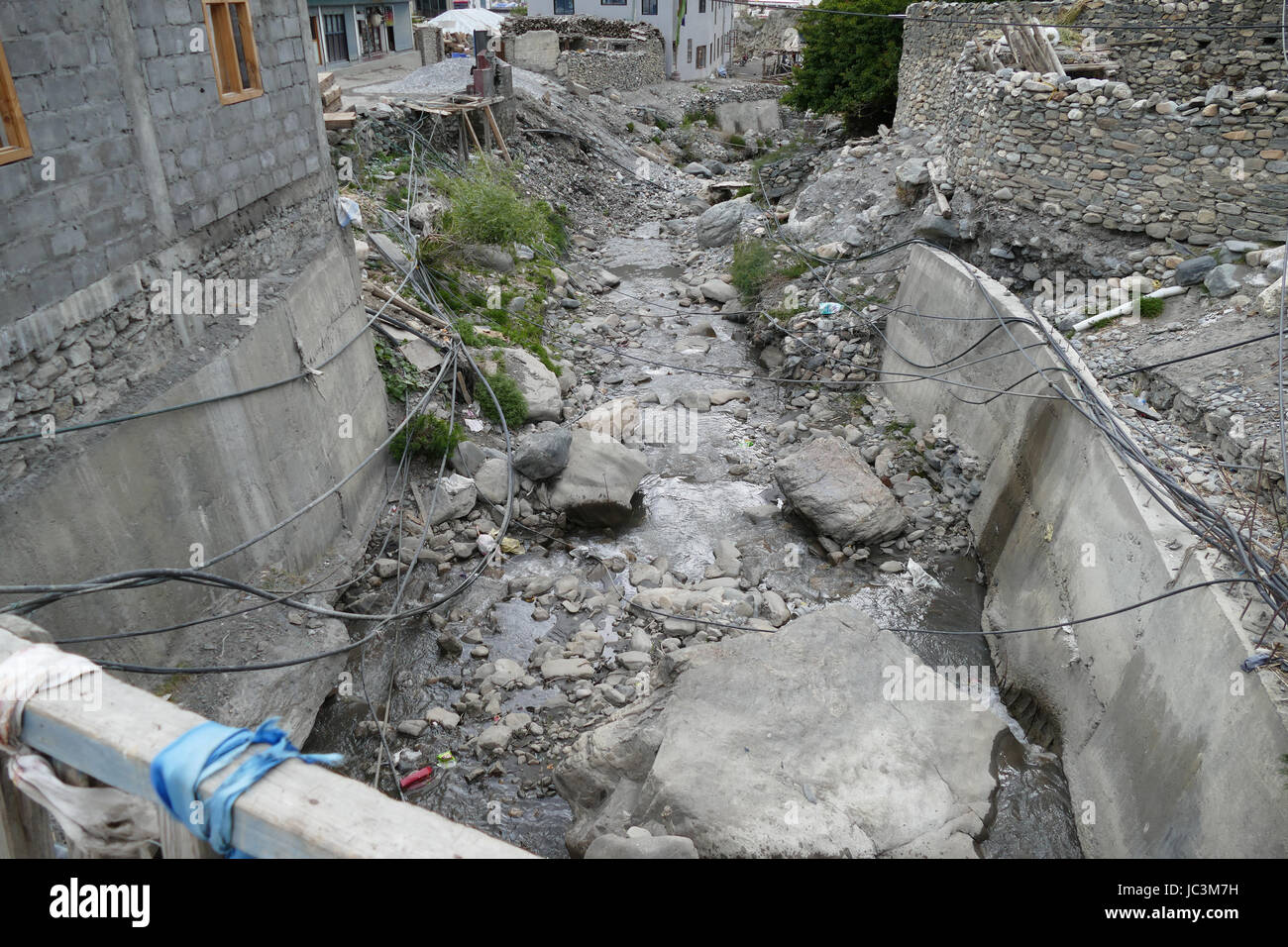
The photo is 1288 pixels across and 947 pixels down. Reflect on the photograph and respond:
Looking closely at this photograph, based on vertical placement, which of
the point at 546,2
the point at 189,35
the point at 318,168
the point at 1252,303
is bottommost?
the point at 1252,303

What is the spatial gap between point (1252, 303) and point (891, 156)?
824cm

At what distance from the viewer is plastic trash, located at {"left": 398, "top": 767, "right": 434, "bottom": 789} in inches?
218

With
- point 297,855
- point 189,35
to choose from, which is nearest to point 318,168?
point 189,35

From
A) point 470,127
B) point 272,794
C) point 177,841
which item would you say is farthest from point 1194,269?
point 470,127

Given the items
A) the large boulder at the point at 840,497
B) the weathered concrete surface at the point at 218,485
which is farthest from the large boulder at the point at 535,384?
the large boulder at the point at 840,497

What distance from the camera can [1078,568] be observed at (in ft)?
20.0

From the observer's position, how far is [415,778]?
5578 millimetres

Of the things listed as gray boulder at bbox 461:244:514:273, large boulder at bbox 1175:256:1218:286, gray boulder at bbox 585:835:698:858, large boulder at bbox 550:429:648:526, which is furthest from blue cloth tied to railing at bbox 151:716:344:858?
gray boulder at bbox 461:244:514:273

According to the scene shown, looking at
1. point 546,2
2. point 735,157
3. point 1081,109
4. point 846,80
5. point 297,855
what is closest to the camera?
point 297,855

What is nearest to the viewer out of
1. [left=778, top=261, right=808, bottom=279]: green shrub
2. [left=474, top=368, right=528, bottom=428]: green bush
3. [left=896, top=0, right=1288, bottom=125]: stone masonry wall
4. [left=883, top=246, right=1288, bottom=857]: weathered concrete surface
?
[left=883, top=246, right=1288, bottom=857]: weathered concrete surface

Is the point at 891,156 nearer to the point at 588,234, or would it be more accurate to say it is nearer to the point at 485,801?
the point at 588,234

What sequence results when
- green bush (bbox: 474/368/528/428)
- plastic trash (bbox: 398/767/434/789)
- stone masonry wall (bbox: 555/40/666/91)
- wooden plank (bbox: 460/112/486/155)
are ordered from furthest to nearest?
1. stone masonry wall (bbox: 555/40/666/91)
2. wooden plank (bbox: 460/112/486/155)
3. green bush (bbox: 474/368/528/428)
4. plastic trash (bbox: 398/767/434/789)

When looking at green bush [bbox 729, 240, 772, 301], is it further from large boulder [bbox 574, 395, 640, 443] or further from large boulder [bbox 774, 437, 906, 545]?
large boulder [bbox 774, 437, 906, 545]

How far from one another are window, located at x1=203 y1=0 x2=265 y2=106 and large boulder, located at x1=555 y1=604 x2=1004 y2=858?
5.26m
